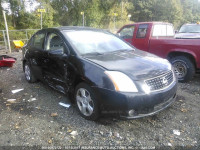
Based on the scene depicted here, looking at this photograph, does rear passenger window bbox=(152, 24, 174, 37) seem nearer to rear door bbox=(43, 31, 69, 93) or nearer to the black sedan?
the black sedan

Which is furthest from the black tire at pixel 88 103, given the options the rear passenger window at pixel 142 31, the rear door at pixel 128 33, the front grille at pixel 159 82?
the rear door at pixel 128 33

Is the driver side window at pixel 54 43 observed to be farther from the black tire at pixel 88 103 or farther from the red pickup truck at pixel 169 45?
the red pickup truck at pixel 169 45

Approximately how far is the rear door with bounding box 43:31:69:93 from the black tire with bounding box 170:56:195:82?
3.40 meters

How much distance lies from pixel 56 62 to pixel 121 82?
1.58 meters

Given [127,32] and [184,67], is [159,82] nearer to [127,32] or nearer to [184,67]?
[184,67]

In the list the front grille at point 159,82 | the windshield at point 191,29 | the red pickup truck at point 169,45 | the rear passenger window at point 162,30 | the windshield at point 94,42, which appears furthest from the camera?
the windshield at point 191,29

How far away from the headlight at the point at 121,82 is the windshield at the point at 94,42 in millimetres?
858

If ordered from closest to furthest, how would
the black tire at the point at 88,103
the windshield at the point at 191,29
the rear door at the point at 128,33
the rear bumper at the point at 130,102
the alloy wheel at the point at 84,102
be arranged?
the rear bumper at the point at 130,102, the black tire at the point at 88,103, the alloy wheel at the point at 84,102, the rear door at the point at 128,33, the windshield at the point at 191,29

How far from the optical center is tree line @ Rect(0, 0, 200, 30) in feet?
60.5

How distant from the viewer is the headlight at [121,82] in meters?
2.48

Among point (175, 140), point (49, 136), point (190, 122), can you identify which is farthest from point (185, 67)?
point (49, 136)

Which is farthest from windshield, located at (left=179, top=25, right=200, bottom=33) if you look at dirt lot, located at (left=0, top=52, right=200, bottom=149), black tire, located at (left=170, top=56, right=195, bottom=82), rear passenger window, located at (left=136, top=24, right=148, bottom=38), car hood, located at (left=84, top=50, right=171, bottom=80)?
car hood, located at (left=84, top=50, right=171, bottom=80)

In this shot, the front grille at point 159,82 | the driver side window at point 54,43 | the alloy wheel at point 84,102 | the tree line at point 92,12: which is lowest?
the alloy wheel at point 84,102

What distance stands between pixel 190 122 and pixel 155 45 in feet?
10.0
